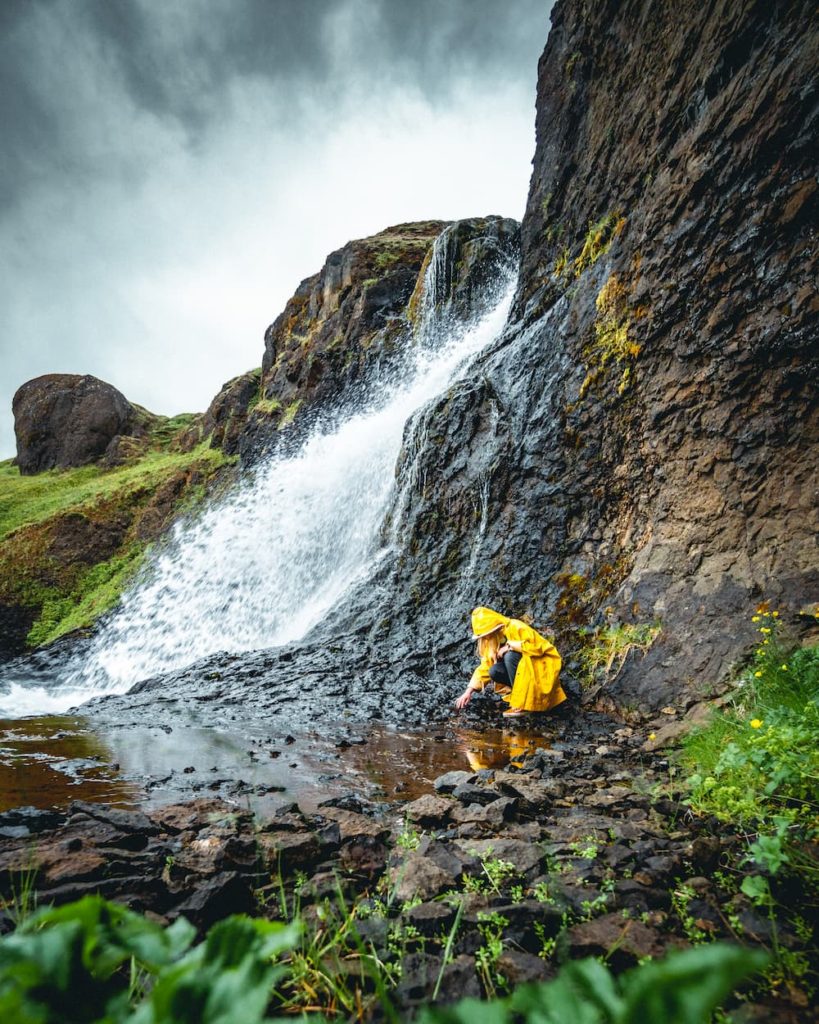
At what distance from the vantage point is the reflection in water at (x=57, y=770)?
319cm

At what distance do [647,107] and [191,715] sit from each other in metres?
10.2

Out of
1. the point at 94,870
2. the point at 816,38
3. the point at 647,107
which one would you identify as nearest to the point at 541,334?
the point at 647,107

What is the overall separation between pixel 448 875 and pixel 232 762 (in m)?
2.80

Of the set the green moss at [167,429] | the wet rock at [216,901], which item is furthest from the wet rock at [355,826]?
the green moss at [167,429]

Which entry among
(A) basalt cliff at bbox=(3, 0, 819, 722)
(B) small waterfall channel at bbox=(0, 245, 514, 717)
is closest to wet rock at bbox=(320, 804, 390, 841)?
(A) basalt cliff at bbox=(3, 0, 819, 722)

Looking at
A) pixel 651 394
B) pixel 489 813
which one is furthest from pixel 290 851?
pixel 651 394

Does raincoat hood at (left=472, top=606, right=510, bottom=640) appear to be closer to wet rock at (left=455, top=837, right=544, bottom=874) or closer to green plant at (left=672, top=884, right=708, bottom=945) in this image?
wet rock at (left=455, top=837, right=544, bottom=874)

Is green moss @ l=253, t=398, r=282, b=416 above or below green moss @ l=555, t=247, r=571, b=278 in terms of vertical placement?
above

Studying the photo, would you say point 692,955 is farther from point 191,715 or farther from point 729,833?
point 191,715

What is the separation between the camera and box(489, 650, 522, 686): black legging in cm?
611

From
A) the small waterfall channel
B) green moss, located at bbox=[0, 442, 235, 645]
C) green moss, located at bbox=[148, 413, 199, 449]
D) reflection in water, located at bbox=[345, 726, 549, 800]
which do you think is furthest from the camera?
green moss, located at bbox=[148, 413, 199, 449]

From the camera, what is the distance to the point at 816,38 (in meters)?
4.73

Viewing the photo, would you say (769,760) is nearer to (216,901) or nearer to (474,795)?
(474,795)

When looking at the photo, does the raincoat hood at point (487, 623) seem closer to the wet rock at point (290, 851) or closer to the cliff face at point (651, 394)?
the cliff face at point (651, 394)
